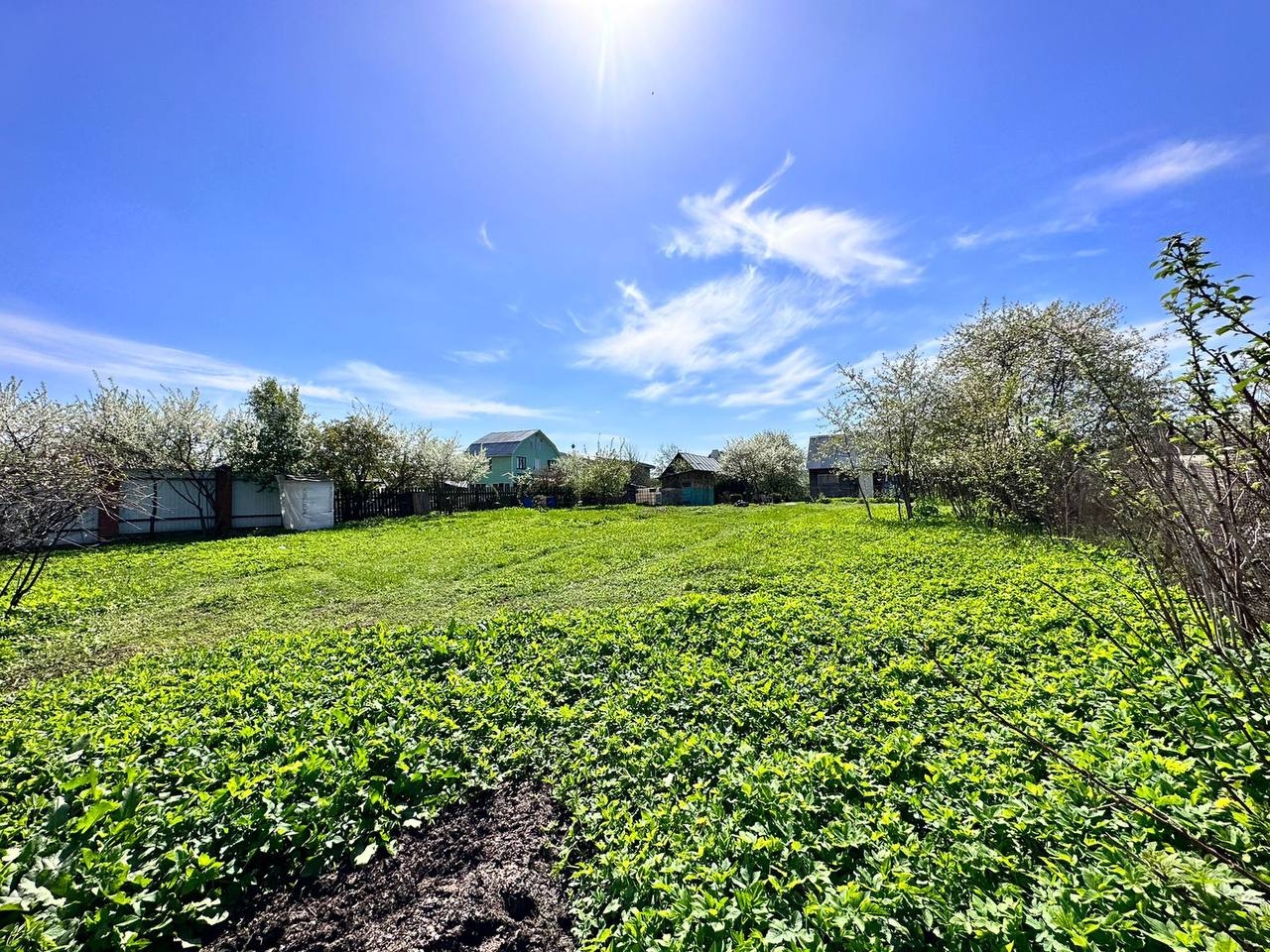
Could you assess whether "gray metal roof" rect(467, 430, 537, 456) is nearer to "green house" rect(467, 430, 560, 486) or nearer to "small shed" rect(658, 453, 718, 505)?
"green house" rect(467, 430, 560, 486)

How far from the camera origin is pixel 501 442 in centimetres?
4594

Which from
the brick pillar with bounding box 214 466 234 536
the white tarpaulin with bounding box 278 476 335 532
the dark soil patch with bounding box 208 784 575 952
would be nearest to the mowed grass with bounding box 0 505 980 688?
the brick pillar with bounding box 214 466 234 536

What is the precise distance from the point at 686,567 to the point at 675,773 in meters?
6.29

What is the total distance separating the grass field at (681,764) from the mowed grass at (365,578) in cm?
13

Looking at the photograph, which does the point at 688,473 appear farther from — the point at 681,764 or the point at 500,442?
the point at 681,764

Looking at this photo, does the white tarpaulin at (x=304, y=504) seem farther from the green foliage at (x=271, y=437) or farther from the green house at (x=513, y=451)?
the green house at (x=513, y=451)

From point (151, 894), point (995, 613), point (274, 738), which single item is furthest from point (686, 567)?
point (151, 894)

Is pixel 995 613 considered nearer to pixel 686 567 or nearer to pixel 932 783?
pixel 932 783

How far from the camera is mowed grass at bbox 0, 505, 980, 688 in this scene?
640cm

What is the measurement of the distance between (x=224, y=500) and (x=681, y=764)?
19.2m

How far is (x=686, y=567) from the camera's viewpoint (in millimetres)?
9211

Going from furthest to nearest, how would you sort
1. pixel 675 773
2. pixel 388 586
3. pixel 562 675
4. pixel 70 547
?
1. pixel 70 547
2. pixel 388 586
3. pixel 562 675
4. pixel 675 773

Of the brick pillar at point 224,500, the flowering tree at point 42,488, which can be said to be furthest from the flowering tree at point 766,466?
the flowering tree at point 42,488

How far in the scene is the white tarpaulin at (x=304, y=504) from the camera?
17531 millimetres
